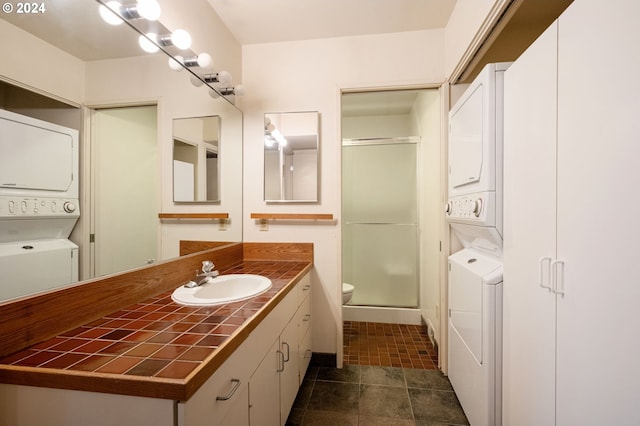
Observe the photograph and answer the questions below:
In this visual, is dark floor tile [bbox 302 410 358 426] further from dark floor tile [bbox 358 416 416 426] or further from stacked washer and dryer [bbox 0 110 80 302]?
stacked washer and dryer [bbox 0 110 80 302]

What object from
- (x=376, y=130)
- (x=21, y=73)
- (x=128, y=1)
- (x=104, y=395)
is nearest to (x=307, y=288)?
(x=104, y=395)

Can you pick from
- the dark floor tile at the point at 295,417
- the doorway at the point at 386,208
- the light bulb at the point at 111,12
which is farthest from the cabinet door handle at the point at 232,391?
the doorway at the point at 386,208

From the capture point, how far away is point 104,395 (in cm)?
61

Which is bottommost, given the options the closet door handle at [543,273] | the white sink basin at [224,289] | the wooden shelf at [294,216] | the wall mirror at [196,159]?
the white sink basin at [224,289]

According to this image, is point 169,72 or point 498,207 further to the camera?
point 169,72

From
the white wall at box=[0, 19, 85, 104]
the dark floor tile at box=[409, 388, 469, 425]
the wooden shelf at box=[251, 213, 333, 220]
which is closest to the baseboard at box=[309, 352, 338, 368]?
the dark floor tile at box=[409, 388, 469, 425]

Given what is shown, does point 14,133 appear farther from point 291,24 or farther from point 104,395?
point 291,24

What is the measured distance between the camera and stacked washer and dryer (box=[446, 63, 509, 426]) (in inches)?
46.4

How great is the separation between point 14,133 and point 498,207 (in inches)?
68.7

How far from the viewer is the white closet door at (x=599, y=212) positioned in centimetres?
60

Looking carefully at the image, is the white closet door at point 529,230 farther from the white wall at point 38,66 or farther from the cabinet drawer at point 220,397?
the white wall at point 38,66

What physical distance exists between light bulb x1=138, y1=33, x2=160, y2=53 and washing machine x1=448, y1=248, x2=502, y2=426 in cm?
194

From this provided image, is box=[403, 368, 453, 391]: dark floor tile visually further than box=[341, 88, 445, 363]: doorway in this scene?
No

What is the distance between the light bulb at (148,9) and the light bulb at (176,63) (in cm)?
22
